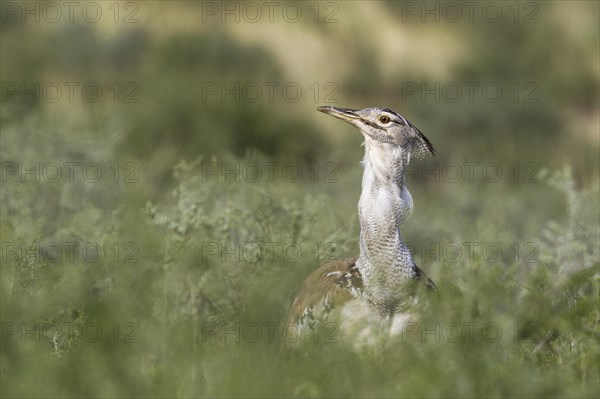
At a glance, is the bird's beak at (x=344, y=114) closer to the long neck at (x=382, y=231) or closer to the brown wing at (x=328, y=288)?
the long neck at (x=382, y=231)

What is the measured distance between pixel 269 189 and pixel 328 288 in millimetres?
2207

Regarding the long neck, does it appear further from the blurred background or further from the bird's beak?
the bird's beak

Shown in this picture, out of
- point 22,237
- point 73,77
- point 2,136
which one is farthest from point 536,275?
point 73,77

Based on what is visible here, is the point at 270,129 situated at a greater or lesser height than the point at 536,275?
lesser

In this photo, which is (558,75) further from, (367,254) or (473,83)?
(367,254)

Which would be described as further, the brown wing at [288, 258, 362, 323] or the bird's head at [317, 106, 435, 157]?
the bird's head at [317, 106, 435, 157]

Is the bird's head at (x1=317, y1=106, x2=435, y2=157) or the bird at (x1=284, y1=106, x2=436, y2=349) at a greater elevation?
the bird's head at (x1=317, y1=106, x2=435, y2=157)

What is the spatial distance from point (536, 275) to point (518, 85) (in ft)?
54.6

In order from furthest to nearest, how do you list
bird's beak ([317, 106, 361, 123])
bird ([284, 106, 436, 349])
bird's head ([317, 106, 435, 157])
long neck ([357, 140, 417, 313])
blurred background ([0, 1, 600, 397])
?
bird's beak ([317, 106, 361, 123]), bird's head ([317, 106, 435, 157]), long neck ([357, 140, 417, 313]), bird ([284, 106, 436, 349]), blurred background ([0, 1, 600, 397])

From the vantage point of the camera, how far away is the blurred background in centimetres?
316

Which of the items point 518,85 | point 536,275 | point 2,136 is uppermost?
point 536,275

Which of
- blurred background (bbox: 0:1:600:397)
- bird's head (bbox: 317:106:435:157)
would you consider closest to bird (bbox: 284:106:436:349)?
bird's head (bbox: 317:106:435:157)

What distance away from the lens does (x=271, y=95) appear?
1712 cm

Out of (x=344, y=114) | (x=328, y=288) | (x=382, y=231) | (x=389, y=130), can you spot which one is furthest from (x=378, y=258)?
(x=344, y=114)
